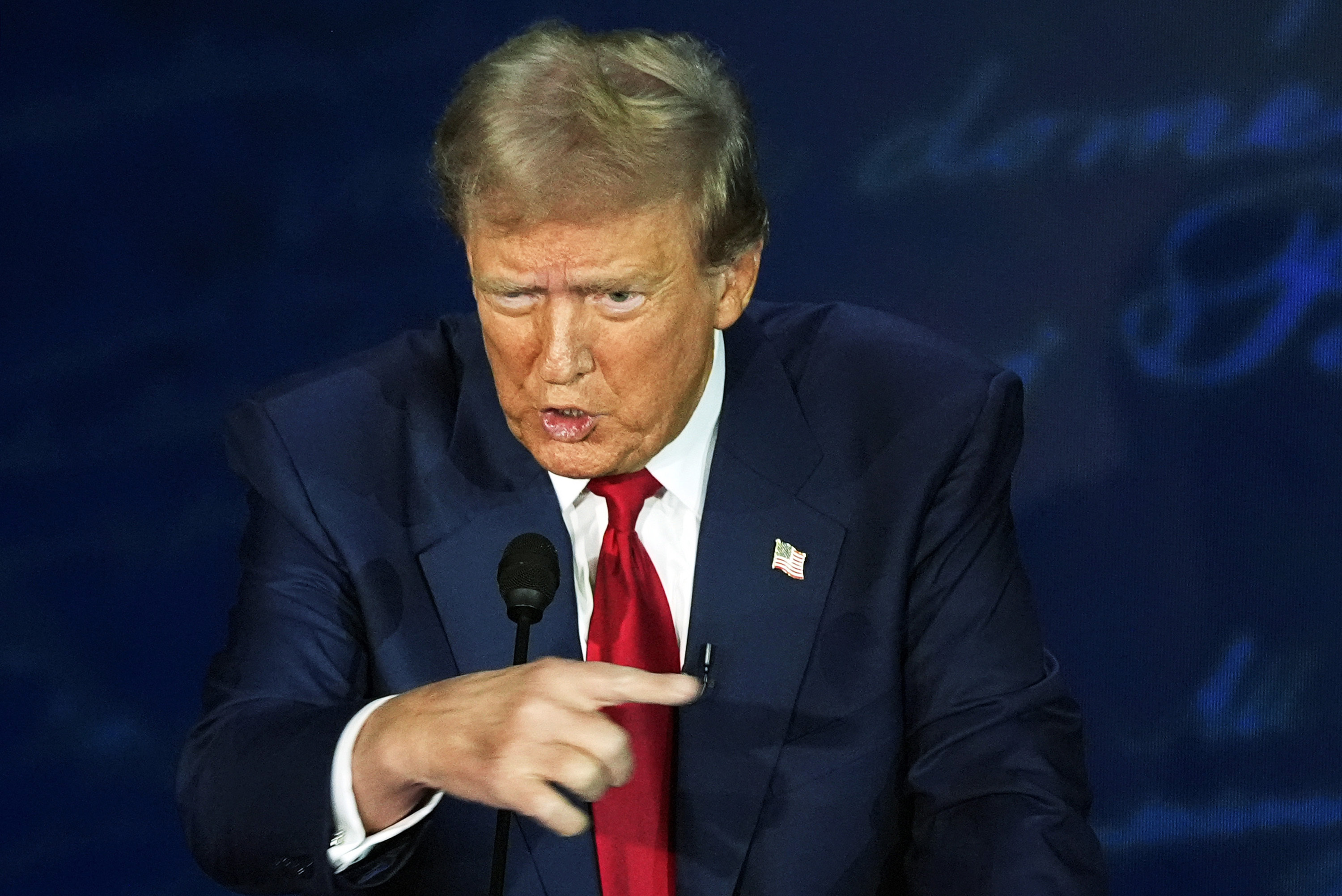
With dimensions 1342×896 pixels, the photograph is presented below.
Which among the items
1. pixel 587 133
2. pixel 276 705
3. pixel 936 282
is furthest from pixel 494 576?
pixel 936 282

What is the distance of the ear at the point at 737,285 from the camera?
2.22 meters

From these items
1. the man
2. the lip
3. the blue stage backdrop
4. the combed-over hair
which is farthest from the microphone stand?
the blue stage backdrop

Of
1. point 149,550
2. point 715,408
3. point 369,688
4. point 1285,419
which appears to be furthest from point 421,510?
point 1285,419

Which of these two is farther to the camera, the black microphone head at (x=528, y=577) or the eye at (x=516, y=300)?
the eye at (x=516, y=300)

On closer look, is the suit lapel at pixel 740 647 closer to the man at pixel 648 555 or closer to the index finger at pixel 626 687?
the man at pixel 648 555

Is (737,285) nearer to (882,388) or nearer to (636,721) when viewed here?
(882,388)

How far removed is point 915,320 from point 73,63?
1339 mm

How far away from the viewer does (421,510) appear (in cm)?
223

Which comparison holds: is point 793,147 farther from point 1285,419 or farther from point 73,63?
point 73,63

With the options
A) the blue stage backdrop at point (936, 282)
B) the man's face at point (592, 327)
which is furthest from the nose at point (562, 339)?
the blue stage backdrop at point (936, 282)

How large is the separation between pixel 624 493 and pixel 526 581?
472 millimetres

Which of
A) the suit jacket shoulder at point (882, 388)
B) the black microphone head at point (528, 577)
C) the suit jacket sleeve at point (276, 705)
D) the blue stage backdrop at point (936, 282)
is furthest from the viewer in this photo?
the blue stage backdrop at point (936, 282)

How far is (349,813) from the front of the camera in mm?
1937

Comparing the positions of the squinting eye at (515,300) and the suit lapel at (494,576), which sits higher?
the squinting eye at (515,300)
